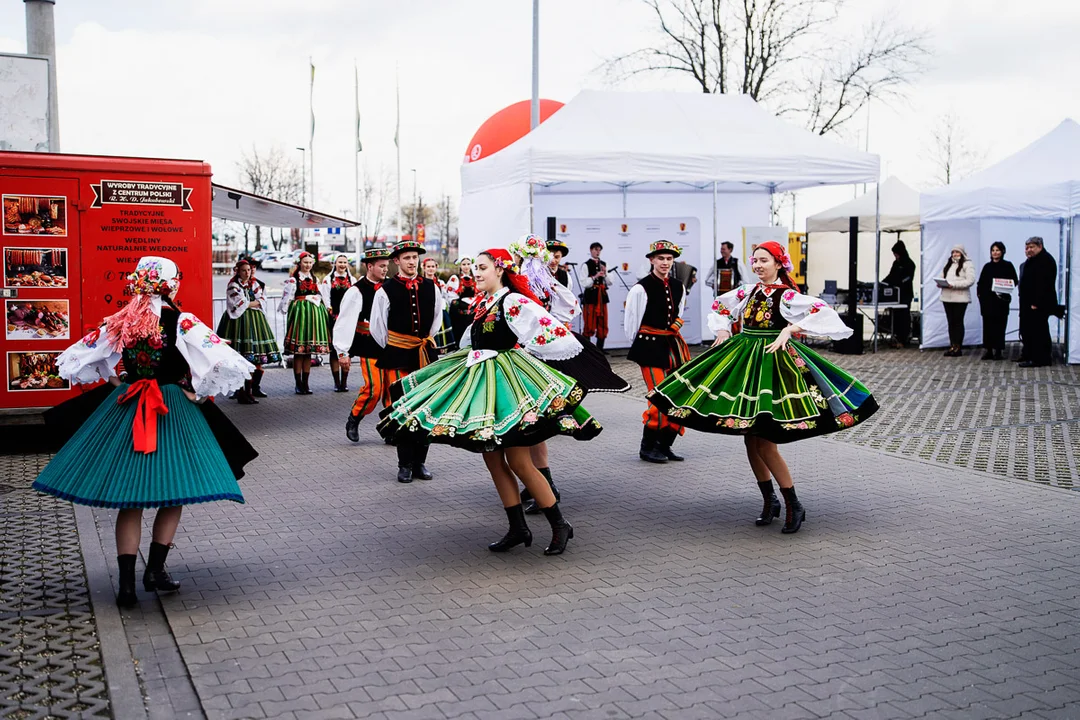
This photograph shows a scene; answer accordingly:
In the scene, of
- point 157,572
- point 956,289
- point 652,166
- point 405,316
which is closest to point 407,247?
point 405,316

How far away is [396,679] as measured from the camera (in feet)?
14.5

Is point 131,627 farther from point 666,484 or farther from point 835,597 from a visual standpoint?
point 666,484

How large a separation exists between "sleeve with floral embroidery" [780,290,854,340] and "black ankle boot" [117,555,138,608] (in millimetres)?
3981

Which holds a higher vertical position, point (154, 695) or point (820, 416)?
point (820, 416)

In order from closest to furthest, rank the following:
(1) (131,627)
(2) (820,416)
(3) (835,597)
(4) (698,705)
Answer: (4) (698,705) < (1) (131,627) < (3) (835,597) < (2) (820,416)

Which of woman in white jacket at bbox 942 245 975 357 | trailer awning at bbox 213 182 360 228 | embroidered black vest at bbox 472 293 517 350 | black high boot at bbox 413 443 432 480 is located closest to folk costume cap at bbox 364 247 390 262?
trailer awning at bbox 213 182 360 228

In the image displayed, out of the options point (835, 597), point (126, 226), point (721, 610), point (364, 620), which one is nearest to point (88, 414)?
point (364, 620)

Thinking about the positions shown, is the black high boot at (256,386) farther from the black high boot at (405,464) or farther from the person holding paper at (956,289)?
the person holding paper at (956,289)

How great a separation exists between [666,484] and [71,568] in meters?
4.23

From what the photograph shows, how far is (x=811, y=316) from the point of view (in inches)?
263

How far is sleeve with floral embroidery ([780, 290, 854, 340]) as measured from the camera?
660cm

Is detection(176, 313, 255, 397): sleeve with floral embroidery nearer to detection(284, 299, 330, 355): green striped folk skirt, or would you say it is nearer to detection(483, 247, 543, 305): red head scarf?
detection(483, 247, 543, 305): red head scarf

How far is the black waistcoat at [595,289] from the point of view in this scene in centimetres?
1752

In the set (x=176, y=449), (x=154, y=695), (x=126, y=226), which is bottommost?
(x=154, y=695)
